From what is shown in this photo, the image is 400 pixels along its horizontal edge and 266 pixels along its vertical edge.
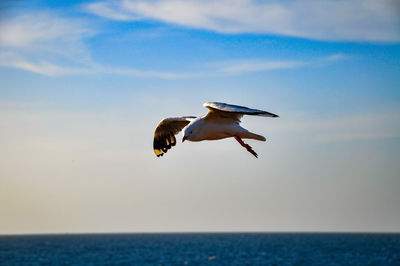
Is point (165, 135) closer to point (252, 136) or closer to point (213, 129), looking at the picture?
point (213, 129)

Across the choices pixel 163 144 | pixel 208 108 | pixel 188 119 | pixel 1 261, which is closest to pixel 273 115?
pixel 208 108

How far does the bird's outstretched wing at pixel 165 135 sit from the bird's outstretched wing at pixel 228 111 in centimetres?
272

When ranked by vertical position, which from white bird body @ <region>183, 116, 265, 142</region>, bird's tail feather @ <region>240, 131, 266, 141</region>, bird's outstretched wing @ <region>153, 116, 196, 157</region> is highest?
bird's outstretched wing @ <region>153, 116, 196, 157</region>

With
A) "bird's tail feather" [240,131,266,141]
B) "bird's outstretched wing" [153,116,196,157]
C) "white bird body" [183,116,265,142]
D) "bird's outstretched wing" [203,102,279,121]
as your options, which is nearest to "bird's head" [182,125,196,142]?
"white bird body" [183,116,265,142]

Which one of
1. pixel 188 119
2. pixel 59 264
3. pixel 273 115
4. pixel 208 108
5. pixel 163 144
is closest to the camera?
pixel 273 115

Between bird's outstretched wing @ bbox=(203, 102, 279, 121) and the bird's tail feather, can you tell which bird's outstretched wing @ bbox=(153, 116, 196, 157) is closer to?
bird's outstretched wing @ bbox=(203, 102, 279, 121)

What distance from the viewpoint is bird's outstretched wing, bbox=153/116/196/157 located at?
14.6m

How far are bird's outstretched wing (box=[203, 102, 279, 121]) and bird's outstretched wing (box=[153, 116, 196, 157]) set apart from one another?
2716 millimetres

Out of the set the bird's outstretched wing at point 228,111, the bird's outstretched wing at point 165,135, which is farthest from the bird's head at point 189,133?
the bird's outstretched wing at point 165,135

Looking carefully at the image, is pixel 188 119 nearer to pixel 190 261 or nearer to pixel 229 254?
pixel 190 261

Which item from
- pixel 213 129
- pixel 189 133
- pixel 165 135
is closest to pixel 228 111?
pixel 213 129

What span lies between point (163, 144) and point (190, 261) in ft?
260

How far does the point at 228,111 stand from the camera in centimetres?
1006

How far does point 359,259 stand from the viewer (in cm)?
9400
